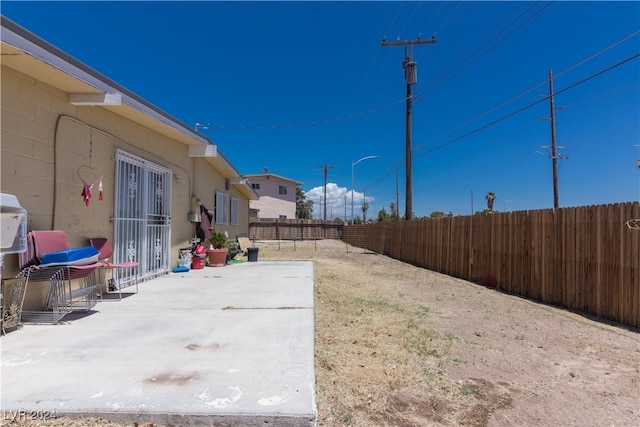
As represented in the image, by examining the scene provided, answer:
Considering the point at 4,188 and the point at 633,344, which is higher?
the point at 4,188

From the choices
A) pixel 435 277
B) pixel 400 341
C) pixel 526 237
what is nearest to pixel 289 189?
pixel 435 277

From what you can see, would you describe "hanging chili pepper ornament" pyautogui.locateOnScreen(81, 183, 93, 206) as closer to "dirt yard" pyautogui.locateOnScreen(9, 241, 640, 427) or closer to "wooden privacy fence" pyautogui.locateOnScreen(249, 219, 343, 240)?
"dirt yard" pyautogui.locateOnScreen(9, 241, 640, 427)

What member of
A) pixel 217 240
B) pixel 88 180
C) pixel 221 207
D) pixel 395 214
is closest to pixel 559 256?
pixel 88 180

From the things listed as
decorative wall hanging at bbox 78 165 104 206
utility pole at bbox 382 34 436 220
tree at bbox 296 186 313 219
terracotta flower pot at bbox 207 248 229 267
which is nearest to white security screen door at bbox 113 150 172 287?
decorative wall hanging at bbox 78 165 104 206

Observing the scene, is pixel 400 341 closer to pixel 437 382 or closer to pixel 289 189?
pixel 437 382

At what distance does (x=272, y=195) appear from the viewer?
4688cm

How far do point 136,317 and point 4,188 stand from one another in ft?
6.69

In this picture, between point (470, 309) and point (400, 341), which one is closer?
point (400, 341)

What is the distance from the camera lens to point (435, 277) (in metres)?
10.9

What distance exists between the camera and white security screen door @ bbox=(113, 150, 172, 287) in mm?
6453

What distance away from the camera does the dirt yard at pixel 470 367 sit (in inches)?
108

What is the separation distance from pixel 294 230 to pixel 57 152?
3315cm

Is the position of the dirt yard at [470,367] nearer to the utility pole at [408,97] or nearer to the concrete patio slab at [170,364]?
the concrete patio slab at [170,364]

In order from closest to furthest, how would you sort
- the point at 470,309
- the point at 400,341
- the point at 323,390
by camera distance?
the point at 323,390 < the point at 400,341 < the point at 470,309
